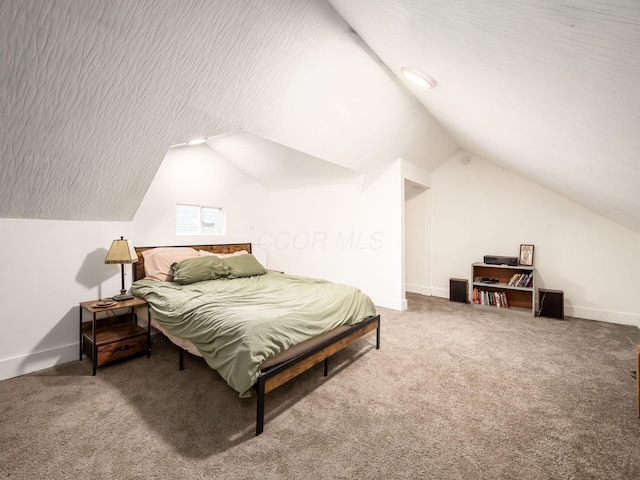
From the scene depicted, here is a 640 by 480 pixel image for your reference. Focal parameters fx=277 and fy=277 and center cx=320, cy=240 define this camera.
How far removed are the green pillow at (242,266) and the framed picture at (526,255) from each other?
3896mm

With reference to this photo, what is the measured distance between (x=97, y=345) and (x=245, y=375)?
1668 millimetres

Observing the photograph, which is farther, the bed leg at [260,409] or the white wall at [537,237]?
the white wall at [537,237]

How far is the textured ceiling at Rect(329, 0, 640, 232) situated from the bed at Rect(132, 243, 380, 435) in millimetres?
1943

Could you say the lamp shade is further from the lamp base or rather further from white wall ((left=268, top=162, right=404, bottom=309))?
white wall ((left=268, top=162, right=404, bottom=309))

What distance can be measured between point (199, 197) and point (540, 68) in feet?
13.5

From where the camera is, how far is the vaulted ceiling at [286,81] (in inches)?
47.7

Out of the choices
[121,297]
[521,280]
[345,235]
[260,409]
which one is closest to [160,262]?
[121,297]

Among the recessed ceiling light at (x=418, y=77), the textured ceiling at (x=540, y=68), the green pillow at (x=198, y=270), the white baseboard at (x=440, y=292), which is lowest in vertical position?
the white baseboard at (x=440, y=292)

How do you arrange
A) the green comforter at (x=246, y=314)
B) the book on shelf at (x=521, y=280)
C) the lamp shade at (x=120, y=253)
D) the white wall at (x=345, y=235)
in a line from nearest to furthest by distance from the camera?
the green comforter at (x=246, y=314) → the lamp shade at (x=120, y=253) → the book on shelf at (x=521, y=280) → the white wall at (x=345, y=235)

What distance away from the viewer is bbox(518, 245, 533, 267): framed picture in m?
4.15

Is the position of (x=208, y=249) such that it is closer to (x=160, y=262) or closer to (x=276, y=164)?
(x=160, y=262)

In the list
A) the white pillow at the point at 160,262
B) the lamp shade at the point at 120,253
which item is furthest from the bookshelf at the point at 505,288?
the lamp shade at the point at 120,253

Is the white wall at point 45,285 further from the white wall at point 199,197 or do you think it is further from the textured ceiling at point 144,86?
the white wall at point 199,197

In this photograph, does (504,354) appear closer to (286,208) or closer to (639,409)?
(639,409)
